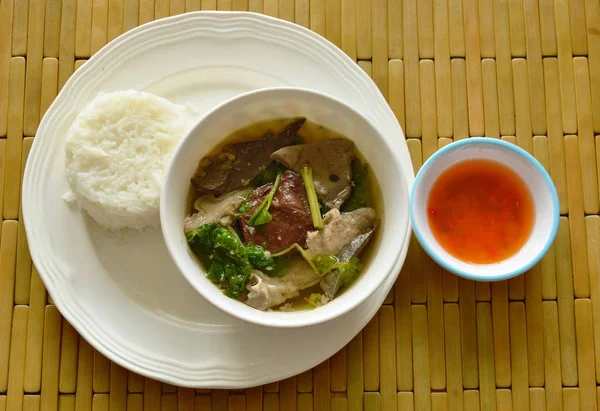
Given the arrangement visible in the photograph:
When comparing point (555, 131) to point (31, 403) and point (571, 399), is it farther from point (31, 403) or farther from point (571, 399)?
point (31, 403)

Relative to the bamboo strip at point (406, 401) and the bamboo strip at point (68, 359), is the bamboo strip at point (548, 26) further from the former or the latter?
the bamboo strip at point (68, 359)

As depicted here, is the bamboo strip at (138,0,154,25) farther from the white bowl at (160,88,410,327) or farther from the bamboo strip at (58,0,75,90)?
the white bowl at (160,88,410,327)

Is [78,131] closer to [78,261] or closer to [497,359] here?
[78,261]

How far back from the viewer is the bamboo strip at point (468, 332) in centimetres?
211

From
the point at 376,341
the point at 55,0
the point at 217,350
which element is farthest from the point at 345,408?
the point at 55,0

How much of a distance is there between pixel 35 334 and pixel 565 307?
178 cm

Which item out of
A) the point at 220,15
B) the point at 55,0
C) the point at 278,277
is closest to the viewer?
the point at 278,277

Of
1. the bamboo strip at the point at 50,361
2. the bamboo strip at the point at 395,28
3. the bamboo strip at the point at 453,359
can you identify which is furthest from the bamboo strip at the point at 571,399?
→ the bamboo strip at the point at 50,361

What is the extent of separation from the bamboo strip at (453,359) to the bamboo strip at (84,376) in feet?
3.88

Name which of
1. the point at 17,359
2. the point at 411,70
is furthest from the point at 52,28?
the point at 411,70

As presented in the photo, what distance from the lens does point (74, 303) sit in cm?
196

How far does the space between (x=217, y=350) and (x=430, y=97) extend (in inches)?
43.9

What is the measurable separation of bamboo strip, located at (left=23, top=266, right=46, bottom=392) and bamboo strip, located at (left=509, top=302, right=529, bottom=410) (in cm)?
157

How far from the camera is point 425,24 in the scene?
87.2 inches
